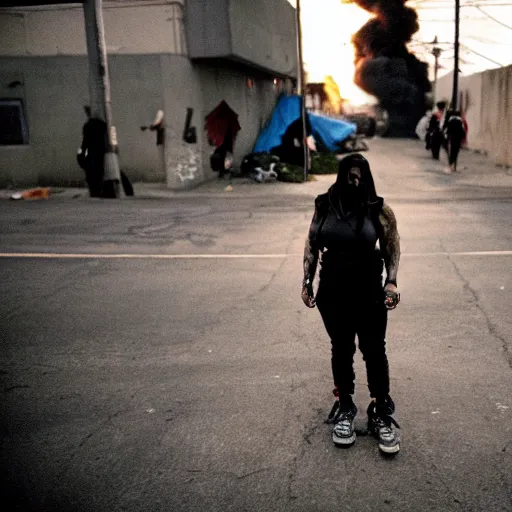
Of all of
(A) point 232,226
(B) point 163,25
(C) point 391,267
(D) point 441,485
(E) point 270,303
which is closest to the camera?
(D) point 441,485

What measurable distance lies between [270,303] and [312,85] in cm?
3711

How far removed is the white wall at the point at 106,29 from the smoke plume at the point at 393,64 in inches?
1293

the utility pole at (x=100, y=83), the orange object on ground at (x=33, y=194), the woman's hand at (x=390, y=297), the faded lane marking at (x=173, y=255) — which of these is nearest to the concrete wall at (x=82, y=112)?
the orange object on ground at (x=33, y=194)

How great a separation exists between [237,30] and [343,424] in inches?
586

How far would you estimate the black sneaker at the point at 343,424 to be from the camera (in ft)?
11.5

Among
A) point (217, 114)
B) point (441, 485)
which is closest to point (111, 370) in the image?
point (441, 485)

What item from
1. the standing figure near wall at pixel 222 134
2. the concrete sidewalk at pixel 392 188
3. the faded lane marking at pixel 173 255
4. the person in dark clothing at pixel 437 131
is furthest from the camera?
the person in dark clothing at pixel 437 131

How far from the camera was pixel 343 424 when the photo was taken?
3.56 meters

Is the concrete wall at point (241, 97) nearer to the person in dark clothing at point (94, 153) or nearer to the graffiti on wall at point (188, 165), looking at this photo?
the graffiti on wall at point (188, 165)

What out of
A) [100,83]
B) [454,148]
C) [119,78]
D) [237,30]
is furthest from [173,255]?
[454,148]

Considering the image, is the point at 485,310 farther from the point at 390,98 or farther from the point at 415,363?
the point at 390,98

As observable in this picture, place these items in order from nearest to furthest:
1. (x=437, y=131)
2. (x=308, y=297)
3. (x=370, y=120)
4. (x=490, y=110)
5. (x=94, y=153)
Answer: (x=308, y=297) → (x=94, y=153) → (x=437, y=131) → (x=490, y=110) → (x=370, y=120)

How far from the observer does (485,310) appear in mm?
5906

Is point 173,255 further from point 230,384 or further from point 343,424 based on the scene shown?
point 343,424
